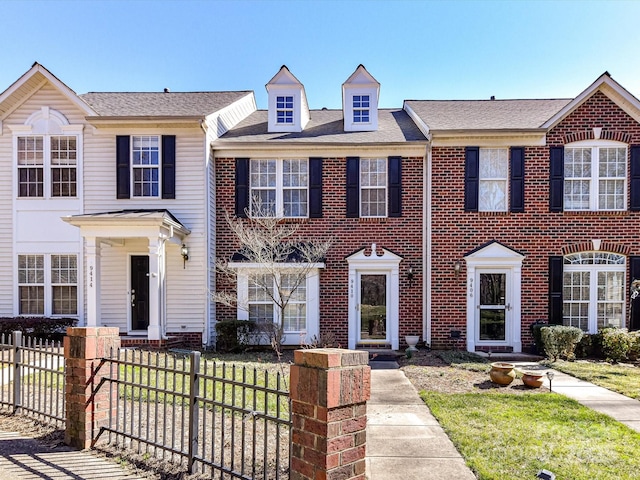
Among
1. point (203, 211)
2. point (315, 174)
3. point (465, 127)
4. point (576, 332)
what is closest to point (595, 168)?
point (465, 127)

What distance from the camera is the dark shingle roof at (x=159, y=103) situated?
12609 mm

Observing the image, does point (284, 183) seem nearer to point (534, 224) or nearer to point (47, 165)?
point (47, 165)

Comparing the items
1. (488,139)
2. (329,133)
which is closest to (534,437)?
(488,139)

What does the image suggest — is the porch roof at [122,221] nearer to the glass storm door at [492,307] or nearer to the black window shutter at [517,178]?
the glass storm door at [492,307]

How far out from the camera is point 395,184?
12.2m

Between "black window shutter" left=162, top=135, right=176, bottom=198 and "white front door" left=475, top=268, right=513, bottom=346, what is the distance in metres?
8.75

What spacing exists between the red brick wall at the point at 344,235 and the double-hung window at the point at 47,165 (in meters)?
4.16

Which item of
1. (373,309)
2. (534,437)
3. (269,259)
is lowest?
(534,437)

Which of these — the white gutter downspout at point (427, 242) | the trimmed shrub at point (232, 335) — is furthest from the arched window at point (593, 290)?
the trimmed shrub at point (232, 335)

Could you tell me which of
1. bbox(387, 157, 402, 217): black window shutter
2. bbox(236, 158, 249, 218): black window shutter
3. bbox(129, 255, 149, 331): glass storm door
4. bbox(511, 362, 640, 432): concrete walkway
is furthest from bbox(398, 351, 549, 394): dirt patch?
bbox(129, 255, 149, 331): glass storm door

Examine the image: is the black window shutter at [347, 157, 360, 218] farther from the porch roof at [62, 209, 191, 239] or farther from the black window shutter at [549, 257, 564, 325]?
the black window shutter at [549, 257, 564, 325]

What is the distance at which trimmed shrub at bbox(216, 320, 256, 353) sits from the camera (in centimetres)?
1145

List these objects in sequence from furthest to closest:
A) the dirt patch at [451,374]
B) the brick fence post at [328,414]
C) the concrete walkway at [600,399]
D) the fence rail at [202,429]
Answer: the dirt patch at [451,374], the concrete walkway at [600,399], the fence rail at [202,429], the brick fence post at [328,414]

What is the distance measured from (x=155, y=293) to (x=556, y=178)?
11.1 metres
